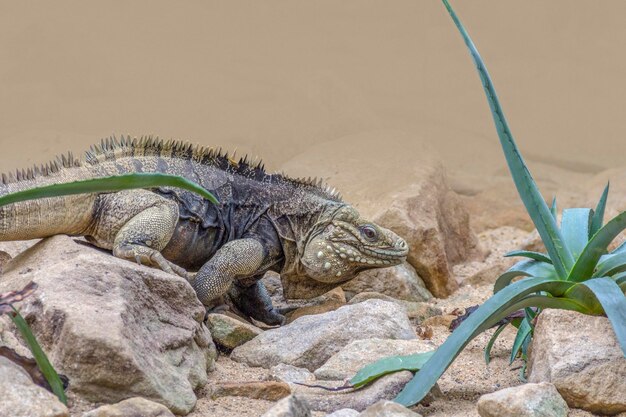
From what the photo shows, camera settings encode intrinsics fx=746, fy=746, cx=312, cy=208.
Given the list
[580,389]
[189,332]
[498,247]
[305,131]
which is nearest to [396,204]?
[498,247]

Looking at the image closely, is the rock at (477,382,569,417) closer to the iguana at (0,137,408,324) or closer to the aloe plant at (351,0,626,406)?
the aloe plant at (351,0,626,406)

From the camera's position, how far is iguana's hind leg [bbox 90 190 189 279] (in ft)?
14.9

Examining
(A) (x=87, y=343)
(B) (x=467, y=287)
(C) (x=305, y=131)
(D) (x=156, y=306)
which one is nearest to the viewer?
(A) (x=87, y=343)

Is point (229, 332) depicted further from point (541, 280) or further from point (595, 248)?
point (595, 248)

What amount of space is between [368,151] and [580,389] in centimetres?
698

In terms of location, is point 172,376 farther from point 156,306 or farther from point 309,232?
point 309,232

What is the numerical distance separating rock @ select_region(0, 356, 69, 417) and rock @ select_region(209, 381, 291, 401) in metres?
1.03

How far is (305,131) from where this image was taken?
1559cm

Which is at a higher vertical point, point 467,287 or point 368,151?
point 368,151

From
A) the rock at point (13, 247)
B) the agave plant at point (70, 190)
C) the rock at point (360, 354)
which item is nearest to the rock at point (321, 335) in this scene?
the rock at point (360, 354)

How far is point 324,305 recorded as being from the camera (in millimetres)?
5648

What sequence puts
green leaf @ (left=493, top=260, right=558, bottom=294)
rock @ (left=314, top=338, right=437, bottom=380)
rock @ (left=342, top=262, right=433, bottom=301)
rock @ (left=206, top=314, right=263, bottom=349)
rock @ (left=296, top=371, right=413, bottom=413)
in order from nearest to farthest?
rock @ (left=296, top=371, right=413, bottom=413) → green leaf @ (left=493, top=260, right=558, bottom=294) → rock @ (left=314, top=338, right=437, bottom=380) → rock @ (left=206, top=314, right=263, bottom=349) → rock @ (left=342, top=262, right=433, bottom=301)

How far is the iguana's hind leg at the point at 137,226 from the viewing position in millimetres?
4527

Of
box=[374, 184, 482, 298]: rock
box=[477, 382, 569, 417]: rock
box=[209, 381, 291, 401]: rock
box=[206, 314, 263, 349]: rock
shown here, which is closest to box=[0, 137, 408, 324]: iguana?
box=[206, 314, 263, 349]: rock
